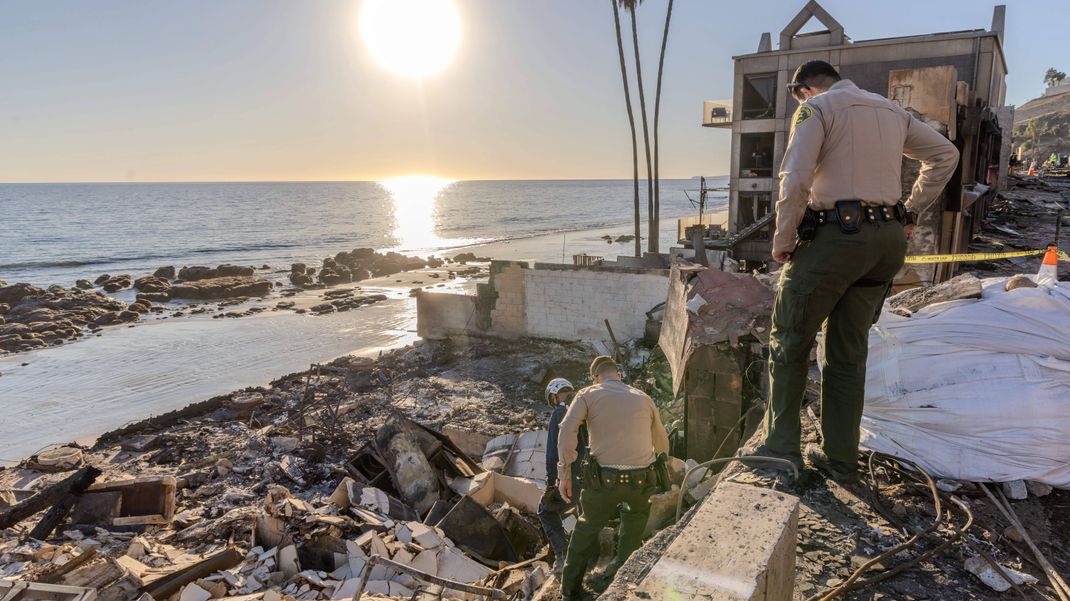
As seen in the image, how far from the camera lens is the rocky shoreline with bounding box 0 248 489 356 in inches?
961

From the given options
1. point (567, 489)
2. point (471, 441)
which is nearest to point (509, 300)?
point (471, 441)

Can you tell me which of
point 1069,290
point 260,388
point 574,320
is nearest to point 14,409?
point 260,388

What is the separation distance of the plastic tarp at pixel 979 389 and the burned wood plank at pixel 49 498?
28.1ft

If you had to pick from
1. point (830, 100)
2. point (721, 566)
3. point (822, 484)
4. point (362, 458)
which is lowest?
point (362, 458)

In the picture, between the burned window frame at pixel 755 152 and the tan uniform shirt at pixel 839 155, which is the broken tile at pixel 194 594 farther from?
the burned window frame at pixel 755 152

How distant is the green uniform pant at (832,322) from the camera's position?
2947 millimetres

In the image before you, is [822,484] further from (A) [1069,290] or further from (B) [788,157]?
(A) [1069,290]

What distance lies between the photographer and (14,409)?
→ 49.9ft

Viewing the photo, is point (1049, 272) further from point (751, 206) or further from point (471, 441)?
point (751, 206)

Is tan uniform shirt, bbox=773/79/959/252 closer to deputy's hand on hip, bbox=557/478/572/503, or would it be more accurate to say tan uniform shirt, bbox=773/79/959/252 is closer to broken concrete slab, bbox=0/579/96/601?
deputy's hand on hip, bbox=557/478/572/503

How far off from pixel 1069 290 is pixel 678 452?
3.91 meters

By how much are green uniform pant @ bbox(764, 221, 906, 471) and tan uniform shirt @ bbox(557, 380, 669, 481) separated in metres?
0.96

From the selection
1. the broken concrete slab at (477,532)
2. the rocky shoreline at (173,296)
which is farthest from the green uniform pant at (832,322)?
the rocky shoreline at (173,296)

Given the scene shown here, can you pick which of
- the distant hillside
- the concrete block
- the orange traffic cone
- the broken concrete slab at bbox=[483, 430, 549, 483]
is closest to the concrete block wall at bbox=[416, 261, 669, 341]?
the broken concrete slab at bbox=[483, 430, 549, 483]
